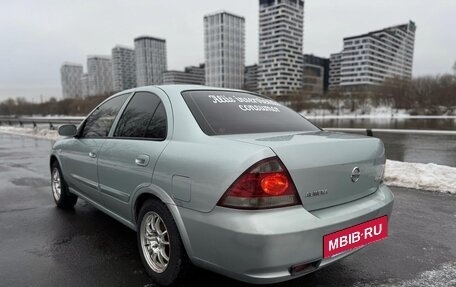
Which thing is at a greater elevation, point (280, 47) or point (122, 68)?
point (280, 47)

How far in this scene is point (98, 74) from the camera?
483ft

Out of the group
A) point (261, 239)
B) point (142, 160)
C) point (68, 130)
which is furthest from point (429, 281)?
point (68, 130)

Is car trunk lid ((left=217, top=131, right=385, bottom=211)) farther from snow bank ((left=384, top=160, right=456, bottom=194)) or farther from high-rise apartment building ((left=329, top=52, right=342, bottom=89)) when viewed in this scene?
high-rise apartment building ((left=329, top=52, right=342, bottom=89))

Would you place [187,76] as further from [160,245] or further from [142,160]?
[160,245]

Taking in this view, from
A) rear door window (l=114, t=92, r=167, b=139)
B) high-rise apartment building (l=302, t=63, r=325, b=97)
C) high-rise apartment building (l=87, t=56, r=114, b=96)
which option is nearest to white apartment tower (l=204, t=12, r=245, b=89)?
Answer: high-rise apartment building (l=302, t=63, r=325, b=97)

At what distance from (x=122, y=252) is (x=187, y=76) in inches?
6433

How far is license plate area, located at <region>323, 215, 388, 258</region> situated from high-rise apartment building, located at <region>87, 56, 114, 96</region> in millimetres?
153016

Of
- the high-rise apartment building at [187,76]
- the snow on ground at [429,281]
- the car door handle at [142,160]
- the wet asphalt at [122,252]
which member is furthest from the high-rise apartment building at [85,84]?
the snow on ground at [429,281]

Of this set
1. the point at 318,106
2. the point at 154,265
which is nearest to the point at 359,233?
the point at 154,265

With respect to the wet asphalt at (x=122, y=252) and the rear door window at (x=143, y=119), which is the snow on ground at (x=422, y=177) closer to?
the wet asphalt at (x=122, y=252)

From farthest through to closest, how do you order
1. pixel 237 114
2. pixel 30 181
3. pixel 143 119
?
pixel 30 181, pixel 143 119, pixel 237 114

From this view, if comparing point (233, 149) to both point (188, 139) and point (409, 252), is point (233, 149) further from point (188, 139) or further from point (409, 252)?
point (409, 252)

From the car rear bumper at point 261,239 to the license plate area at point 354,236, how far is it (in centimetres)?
5

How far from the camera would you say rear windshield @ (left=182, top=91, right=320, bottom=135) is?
275cm
